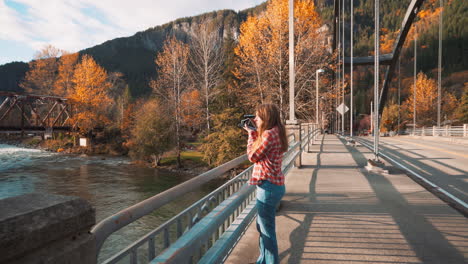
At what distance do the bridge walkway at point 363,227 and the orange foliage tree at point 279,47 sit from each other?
17.6m

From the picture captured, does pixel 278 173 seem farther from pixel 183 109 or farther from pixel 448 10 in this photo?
pixel 448 10

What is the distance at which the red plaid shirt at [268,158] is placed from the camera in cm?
314

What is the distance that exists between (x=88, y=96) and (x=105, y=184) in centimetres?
2297

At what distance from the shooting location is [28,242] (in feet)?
4.35

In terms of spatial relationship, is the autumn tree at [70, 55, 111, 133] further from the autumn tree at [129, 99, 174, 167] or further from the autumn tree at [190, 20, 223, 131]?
the autumn tree at [190, 20, 223, 131]

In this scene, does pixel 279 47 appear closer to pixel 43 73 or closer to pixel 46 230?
pixel 46 230

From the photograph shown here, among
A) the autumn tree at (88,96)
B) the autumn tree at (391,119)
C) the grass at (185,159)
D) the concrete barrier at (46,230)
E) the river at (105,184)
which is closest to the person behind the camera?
the concrete barrier at (46,230)

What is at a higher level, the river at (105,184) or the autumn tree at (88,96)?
the autumn tree at (88,96)

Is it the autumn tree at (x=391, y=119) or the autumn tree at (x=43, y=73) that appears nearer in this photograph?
the autumn tree at (x=43, y=73)

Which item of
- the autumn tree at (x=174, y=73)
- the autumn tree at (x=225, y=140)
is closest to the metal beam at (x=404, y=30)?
the autumn tree at (x=225, y=140)

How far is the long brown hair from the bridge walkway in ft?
4.82

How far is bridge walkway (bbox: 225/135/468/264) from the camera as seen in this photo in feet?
12.4

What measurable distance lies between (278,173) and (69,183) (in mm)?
25956

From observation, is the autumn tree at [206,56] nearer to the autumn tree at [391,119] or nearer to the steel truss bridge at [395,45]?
the steel truss bridge at [395,45]
